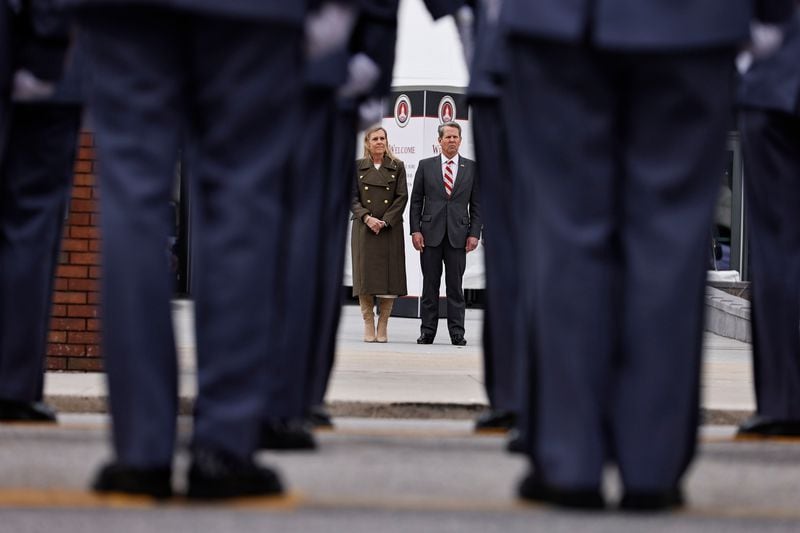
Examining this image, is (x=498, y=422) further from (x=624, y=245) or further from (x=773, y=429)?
(x=624, y=245)

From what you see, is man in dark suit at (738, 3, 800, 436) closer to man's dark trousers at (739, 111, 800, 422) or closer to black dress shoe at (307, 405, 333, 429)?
man's dark trousers at (739, 111, 800, 422)

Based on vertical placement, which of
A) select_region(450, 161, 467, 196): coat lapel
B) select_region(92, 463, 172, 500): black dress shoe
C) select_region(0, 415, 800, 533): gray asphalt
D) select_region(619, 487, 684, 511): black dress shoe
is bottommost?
select_region(0, 415, 800, 533): gray asphalt

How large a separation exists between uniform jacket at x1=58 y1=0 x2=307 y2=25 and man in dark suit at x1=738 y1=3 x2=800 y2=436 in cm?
226

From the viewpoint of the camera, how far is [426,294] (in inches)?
485

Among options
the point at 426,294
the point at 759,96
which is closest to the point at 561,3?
the point at 759,96

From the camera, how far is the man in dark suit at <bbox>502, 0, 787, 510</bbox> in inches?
112

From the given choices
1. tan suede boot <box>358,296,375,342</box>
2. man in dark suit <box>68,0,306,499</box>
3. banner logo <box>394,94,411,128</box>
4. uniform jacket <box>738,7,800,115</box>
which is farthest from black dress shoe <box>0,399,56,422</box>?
banner logo <box>394,94,411,128</box>

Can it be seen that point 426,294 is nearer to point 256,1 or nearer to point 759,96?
point 759,96

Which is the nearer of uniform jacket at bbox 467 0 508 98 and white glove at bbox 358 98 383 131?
uniform jacket at bbox 467 0 508 98

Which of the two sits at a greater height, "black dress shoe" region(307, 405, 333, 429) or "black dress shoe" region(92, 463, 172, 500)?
"black dress shoe" region(92, 463, 172, 500)

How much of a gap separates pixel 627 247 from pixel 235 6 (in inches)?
34.8

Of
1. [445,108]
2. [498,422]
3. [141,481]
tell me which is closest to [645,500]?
[141,481]

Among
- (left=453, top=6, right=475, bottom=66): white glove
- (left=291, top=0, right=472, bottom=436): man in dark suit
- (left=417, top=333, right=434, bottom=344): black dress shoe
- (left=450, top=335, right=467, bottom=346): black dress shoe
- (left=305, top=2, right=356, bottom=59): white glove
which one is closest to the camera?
(left=305, top=2, right=356, bottom=59): white glove

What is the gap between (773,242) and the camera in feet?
15.7
